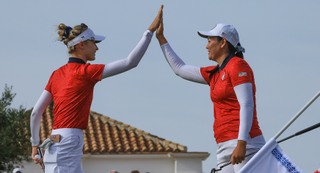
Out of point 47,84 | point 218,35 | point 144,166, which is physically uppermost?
point 218,35

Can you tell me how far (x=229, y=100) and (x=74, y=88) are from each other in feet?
5.44

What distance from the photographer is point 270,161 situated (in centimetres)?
435

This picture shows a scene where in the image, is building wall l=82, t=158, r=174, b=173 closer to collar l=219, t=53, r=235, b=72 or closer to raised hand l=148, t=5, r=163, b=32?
raised hand l=148, t=5, r=163, b=32

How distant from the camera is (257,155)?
14.1 ft

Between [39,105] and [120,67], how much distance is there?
3.88 ft

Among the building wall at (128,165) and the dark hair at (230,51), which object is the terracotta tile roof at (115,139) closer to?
the building wall at (128,165)

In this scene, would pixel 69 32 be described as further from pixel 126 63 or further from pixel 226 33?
pixel 226 33

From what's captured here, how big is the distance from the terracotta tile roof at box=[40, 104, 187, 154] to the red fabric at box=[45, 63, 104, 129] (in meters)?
19.9

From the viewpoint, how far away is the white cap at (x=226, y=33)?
16.5 feet

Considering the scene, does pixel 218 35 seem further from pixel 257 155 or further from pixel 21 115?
pixel 21 115

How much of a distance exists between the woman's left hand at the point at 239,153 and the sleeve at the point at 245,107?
0.05 metres

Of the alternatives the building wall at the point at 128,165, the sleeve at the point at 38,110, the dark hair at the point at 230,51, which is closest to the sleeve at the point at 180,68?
the dark hair at the point at 230,51

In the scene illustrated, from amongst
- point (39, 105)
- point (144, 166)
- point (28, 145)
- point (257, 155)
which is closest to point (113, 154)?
point (144, 166)

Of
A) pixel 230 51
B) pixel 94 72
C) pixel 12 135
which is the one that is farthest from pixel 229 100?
pixel 12 135
